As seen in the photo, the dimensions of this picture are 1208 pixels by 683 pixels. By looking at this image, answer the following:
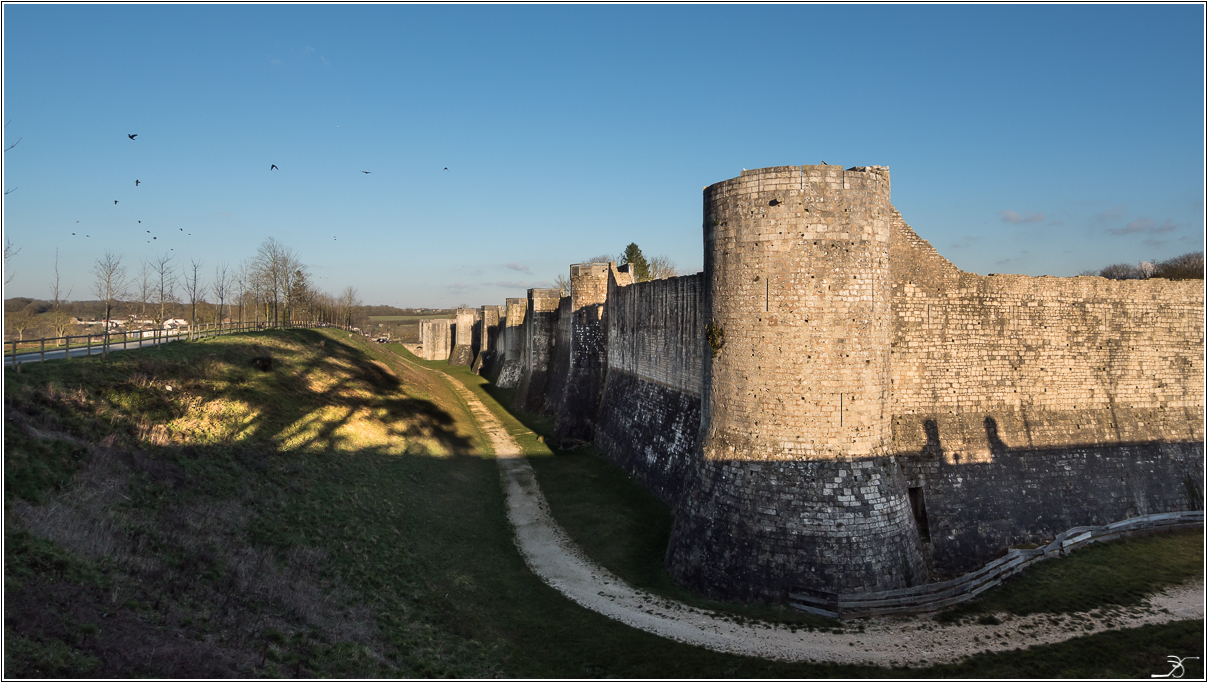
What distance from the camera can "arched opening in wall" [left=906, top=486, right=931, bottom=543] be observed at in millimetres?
14703

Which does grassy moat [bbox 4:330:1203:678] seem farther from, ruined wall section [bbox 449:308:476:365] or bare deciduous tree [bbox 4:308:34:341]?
ruined wall section [bbox 449:308:476:365]

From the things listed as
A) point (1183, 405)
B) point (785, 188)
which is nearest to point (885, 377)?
point (785, 188)

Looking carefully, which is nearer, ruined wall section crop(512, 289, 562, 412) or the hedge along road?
A: the hedge along road

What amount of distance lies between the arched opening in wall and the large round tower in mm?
1640

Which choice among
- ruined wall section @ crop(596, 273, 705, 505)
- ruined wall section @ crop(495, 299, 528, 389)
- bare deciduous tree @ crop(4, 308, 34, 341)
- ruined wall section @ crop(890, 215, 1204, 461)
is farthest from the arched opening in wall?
bare deciduous tree @ crop(4, 308, 34, 341)

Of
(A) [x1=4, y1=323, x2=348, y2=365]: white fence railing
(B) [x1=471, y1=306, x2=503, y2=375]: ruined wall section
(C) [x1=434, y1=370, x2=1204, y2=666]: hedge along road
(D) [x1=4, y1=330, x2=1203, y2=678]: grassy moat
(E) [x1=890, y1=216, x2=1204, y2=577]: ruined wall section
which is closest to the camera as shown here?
(D) [x1=4, y1=330, x2=1203, y2=678]: grassy moat

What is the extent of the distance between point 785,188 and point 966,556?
986cm

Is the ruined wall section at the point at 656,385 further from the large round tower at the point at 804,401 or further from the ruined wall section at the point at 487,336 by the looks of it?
the ruined wall section at the point at 487,336

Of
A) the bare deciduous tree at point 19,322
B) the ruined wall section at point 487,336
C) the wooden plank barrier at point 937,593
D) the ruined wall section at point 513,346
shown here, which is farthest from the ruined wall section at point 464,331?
the wooden plank barrier at point 937,593

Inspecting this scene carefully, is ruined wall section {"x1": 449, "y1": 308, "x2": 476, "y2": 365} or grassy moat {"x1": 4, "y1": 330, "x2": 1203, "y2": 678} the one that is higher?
ruined wall section {"x1": 449, "y1": 308, "x2": 476, "y2": 365}

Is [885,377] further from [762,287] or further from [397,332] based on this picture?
[397,332]

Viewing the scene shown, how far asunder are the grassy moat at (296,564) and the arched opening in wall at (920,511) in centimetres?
195

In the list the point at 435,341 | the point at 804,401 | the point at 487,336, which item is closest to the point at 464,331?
the point at 487,336

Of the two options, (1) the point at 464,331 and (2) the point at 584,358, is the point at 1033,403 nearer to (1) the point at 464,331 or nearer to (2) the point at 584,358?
(2) the point at 584,358
